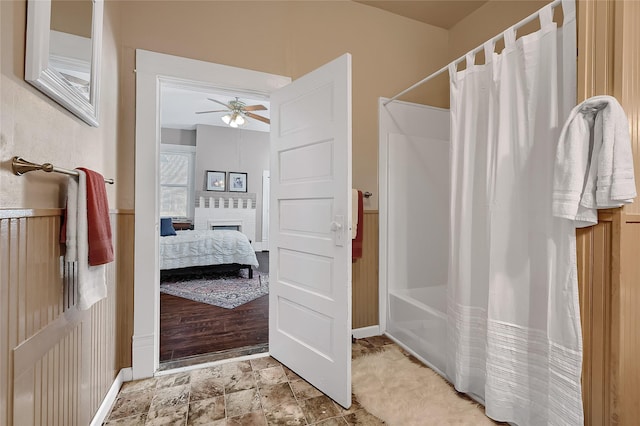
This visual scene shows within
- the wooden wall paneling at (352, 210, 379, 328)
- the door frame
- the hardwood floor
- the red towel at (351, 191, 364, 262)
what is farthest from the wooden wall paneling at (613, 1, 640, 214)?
the hardwood floor

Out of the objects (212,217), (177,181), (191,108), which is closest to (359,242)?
(191,108)

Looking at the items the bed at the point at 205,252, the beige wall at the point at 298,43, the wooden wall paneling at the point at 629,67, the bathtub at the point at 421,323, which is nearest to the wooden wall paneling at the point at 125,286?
the beige wall at the point at 298,43

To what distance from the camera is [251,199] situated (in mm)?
6977

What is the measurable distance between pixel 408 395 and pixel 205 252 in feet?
11.2

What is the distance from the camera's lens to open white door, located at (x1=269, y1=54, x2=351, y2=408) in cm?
168

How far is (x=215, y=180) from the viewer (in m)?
6.62

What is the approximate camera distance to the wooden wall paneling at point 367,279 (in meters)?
2.58

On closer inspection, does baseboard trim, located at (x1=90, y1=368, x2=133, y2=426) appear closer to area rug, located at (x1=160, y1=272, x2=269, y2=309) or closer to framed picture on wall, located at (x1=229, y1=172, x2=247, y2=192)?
area rug, located at (x1=160, y1=272, x2=269, y2=309)

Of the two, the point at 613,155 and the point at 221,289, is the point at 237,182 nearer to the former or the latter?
the point at 221,289

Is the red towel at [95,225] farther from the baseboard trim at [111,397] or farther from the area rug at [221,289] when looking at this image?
the area rug at [221,289]

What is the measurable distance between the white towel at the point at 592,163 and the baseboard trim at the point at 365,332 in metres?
1.78

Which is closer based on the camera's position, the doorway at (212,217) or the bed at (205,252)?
the doorway at (212,217)

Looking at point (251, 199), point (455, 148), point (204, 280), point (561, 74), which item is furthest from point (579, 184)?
point (251, 199)

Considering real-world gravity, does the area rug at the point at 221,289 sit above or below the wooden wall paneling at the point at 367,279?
below
